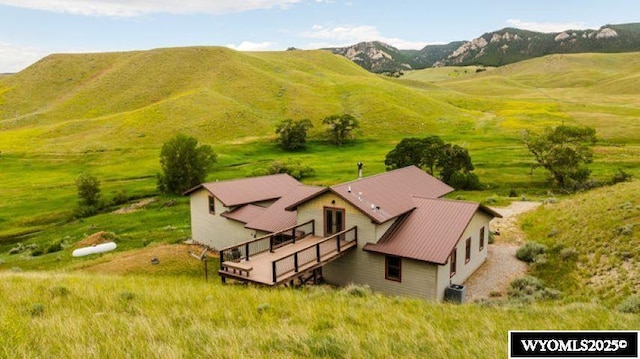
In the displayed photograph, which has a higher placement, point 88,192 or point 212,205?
point 212,205

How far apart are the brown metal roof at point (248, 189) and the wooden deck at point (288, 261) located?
10432mm

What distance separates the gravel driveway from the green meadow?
1546 mm

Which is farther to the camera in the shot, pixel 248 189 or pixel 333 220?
pixel 248 189

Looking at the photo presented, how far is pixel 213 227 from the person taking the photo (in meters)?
34.5

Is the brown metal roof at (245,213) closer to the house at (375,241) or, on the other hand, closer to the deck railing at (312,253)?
the house at (375,241)

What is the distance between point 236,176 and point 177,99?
59.6 meters

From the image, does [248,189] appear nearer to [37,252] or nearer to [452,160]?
[37,252]

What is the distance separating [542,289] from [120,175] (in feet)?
217

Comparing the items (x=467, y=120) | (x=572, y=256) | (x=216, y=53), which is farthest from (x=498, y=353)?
(x=216, y=53)

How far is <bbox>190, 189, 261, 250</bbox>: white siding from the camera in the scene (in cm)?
3245

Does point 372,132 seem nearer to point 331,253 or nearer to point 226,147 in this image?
point 226,147

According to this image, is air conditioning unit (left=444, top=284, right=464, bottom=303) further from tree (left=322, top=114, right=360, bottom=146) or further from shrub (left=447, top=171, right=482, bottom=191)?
tree (left=322, top=114, right=360, bottom=146)

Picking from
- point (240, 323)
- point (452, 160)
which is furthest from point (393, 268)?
point (452, 160)

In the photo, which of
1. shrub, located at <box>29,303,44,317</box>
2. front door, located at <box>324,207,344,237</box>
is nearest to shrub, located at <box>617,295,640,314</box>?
front door, located at <box>324,207,344,237</box>
